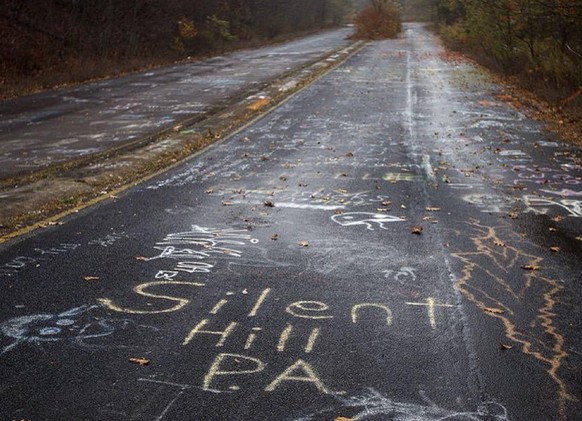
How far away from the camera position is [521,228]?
7.86 m

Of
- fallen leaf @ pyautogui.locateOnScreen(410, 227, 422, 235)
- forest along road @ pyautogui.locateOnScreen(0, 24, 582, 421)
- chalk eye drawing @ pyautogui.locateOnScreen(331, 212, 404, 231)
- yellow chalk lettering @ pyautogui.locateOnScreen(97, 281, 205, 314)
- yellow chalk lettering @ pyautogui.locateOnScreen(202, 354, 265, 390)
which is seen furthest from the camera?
chalk eye drawing @ pyautogui.locateOnScreen(331, 212, 404, 231)

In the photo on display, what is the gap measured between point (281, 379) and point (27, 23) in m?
25.6

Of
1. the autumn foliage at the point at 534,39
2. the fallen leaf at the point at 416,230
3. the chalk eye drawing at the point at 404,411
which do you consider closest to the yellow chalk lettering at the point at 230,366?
the chalk eye drawing at the point at 404,411

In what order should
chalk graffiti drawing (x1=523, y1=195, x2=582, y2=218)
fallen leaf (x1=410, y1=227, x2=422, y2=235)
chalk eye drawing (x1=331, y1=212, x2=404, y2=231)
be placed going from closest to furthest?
fallen leaf (x1=410, y1=227, x2=422, y2=235) → chalk eye drawing (x1=331, y1=212, x2=404, y2=231) → chalk graffiti drawing (x1=523, y1=195, x2=582, y2=218)

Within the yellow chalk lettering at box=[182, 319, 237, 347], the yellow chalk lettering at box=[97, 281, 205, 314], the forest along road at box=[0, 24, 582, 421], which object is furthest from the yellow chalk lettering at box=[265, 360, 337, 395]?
the yellow chalk lettering at box=[97, 281, 205, 314]

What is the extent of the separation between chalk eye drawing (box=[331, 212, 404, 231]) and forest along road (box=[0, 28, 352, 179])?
5.45 metres

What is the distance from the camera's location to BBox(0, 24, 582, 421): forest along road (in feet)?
13.6

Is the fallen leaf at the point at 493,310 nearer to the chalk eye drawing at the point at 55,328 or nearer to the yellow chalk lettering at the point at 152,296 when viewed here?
the yellow chalk lettering at the point at 152,296

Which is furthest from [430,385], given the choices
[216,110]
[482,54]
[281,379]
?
[482,54]

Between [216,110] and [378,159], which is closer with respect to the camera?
[378,159]

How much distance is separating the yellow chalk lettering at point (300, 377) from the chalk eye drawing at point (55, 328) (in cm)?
135

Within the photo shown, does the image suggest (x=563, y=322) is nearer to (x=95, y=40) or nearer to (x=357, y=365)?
(x=357, y=365)

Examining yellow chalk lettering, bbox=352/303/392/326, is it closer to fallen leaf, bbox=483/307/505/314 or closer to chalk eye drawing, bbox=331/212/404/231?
fallen leaf, bbox=483/307/505/314

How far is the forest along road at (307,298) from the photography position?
4.15 metres
